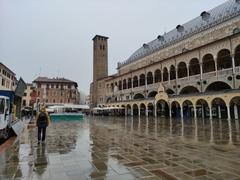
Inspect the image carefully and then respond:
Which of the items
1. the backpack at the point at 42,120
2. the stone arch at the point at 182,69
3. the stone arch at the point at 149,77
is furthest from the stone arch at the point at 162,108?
the backpack at the point at 42,120

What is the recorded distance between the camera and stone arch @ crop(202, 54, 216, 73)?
2822 cm

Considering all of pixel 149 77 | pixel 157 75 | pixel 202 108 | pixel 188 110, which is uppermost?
pixel 157 75

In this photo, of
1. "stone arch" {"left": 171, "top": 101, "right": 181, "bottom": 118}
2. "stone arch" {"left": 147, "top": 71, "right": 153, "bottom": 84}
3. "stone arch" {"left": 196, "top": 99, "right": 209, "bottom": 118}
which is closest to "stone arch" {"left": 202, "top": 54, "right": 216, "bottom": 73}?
"stone arch" {"left": 196, "top": 99, "right": 209, "bottom": 118}

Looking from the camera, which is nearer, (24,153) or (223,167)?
(223,167)

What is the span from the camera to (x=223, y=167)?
4.62 m

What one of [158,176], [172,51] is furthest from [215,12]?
[158,176]

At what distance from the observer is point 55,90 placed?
218ft

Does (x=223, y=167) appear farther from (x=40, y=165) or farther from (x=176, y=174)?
(x=40, y=165)

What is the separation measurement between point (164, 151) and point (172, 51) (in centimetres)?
3309

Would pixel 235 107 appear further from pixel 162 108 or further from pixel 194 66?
pixel 162 108

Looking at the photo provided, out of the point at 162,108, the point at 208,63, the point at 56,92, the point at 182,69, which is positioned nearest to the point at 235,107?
the point at 208,63

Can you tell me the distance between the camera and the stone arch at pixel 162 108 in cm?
3254

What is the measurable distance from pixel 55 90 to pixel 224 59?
53823 millimetres

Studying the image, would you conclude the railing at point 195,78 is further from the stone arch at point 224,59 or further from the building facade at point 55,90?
the building facade at point 55,90
